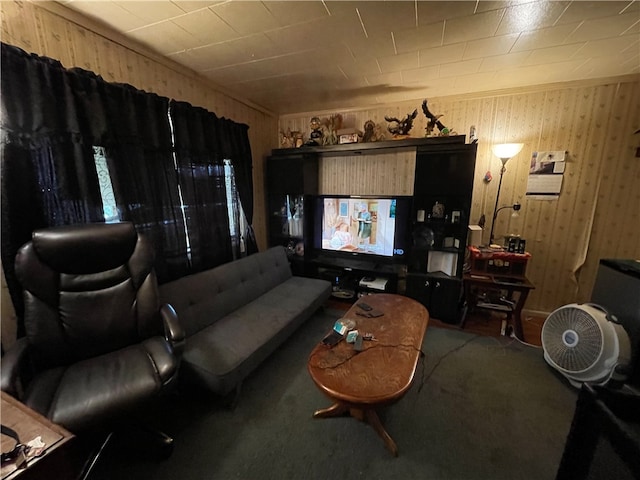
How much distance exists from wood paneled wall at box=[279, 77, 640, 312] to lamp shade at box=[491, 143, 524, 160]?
0.69 feet

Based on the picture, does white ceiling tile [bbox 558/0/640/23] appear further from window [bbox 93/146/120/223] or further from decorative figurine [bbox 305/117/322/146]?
window [bbox 93/146/120/223]

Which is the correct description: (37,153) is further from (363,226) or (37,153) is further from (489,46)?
(489,46)

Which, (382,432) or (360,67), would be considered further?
(360,67)

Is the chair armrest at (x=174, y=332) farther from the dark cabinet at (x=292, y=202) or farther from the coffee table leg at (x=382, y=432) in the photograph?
the dark cabinet at (x=292, y=202)

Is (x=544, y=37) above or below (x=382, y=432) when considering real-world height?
above

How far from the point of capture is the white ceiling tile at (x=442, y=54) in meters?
1.79

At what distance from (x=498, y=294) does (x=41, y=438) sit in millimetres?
3347

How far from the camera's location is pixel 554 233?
8.47ft

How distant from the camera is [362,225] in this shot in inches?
116

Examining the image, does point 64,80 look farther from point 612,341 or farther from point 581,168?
point 581,168

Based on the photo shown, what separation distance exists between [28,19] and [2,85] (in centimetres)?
42

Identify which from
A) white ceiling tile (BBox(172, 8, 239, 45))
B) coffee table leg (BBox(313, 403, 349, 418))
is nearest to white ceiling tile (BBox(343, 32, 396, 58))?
white ceiling tile (BBox(172, 8, 239, 45))

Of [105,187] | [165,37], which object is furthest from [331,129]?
[105,187]

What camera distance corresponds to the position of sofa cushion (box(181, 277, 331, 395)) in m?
1.50
